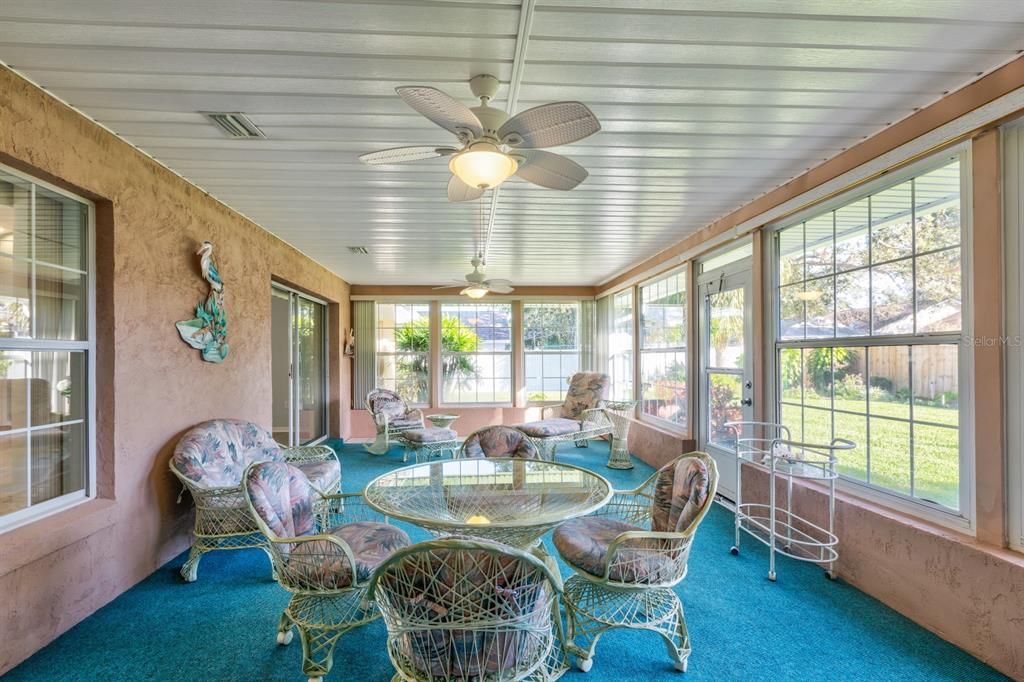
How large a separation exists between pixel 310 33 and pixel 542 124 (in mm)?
879

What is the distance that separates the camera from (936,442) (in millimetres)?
2119

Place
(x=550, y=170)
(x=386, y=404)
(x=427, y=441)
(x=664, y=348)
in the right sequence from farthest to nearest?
1. (x=386, y=404)
2. (x=427, y=441)
3. (x=664, y=348)
4. (x=550, y=170)

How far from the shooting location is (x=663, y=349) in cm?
502

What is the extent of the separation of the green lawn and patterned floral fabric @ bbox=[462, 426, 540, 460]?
1818mm

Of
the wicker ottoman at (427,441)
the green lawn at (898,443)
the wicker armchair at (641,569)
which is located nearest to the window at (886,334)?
the green lawn at (898,443)

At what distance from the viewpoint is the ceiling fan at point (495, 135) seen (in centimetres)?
146

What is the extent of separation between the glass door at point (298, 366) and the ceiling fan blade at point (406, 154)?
3.13 metres

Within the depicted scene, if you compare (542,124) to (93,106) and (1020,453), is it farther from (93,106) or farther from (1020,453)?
(1020,453)

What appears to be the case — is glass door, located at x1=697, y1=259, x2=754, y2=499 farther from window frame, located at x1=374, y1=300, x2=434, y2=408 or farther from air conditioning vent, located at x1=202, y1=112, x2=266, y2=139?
window frame, located at x1=374, y1=300, x2=434, y2=408

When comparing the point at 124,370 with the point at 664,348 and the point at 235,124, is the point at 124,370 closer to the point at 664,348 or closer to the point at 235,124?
the point at 235,124

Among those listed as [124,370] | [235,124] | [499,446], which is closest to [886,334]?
[499,446]

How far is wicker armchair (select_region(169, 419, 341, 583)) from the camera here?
2.52 m

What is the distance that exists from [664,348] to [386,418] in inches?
137

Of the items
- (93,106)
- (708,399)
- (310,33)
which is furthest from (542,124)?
(708,399)
